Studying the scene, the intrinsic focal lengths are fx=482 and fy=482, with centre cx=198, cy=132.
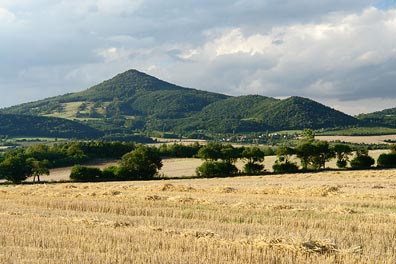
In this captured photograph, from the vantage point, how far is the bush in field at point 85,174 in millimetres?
73938

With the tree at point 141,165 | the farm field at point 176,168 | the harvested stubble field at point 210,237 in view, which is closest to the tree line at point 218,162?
the tree at point 141,165

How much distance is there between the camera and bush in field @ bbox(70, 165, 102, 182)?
243ft

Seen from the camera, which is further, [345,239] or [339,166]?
[339,166]

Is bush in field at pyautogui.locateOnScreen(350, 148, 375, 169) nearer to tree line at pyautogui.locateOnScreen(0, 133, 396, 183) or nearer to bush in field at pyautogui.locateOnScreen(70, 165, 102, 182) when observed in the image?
tree line at pyautogui.locateOnScreen(0, 133, 396, 183)

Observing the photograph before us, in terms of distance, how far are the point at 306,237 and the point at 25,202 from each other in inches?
790

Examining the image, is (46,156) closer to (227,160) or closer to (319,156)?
(227,160)

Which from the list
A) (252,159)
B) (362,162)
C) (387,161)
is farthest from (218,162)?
(387,161)

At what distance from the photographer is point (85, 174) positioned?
74.3 metres

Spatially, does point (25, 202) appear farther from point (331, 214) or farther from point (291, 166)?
point (291, 166)

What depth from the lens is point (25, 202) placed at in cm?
2833

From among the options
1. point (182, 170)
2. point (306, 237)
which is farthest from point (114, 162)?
point (306, 237)

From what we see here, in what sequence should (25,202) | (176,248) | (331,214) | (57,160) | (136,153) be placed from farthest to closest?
1. (57,160)
2. (136,153)
3. (25,202)
4. (331,214)
5. (176,248)

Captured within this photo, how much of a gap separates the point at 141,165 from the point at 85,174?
8.93 metres

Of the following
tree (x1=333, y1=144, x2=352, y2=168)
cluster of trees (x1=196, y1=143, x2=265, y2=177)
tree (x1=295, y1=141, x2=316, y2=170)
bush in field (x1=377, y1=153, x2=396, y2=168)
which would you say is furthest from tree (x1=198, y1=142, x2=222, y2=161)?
bush in field (x1=377, y1=153, x2=396, y2=168)
